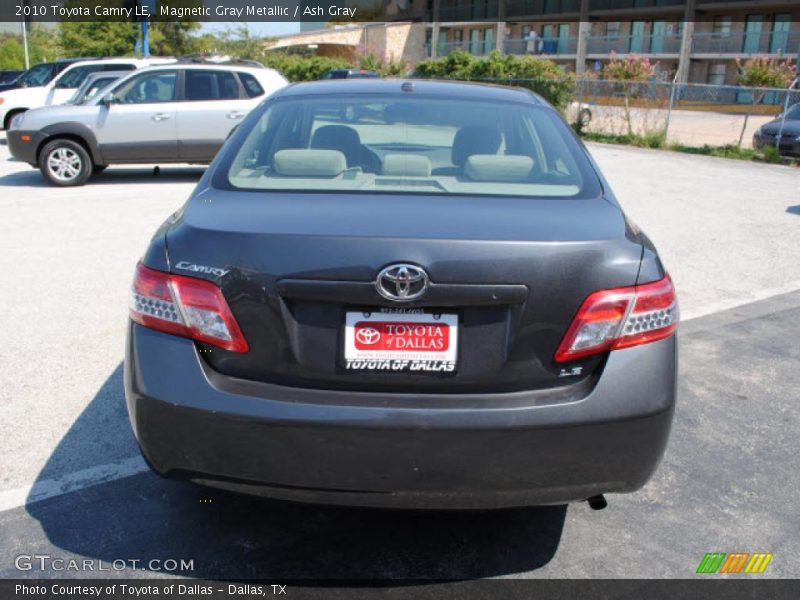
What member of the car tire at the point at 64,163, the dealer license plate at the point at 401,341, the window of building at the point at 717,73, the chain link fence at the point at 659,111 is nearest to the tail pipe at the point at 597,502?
the dealer license plate at the point at 401,341

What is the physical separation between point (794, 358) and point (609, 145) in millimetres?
16494

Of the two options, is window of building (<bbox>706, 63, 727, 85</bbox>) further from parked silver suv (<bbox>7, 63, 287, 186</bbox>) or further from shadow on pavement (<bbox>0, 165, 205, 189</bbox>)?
parked silver suv (<bbox>7, 63, 287, 186</bbox>)

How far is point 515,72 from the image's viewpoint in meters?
28.1

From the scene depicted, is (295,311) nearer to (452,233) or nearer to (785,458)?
(452,233)

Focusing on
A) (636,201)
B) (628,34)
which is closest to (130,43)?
(628,34)

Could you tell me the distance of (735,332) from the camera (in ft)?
18.6

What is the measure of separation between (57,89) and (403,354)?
1754cm

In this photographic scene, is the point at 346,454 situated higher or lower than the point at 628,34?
lower

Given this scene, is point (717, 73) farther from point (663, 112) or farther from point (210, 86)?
point (210, 86)

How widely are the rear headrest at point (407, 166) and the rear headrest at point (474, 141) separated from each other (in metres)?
0.20

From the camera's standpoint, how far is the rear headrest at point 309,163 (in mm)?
3195

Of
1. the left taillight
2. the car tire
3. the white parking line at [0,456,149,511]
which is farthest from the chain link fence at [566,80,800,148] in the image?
the left taillight

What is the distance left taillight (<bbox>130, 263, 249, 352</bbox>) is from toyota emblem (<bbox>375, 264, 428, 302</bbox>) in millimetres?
493

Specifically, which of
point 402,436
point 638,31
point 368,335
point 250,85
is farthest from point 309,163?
point 638,31
